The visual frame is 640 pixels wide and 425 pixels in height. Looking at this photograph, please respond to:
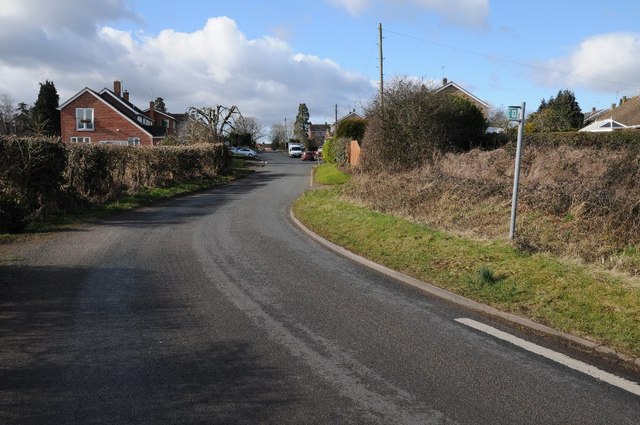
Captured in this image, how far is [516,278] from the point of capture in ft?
26.1

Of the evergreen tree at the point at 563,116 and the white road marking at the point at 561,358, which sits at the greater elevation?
the evergreen tree at the point at 563,116

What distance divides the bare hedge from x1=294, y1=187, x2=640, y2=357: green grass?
8358 mm

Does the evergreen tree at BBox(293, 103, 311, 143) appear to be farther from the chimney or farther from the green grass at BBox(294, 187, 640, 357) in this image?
the green grass at BBox(294, 187, 640, 357)

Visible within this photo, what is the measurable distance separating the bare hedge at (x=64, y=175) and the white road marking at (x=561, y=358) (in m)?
10.9

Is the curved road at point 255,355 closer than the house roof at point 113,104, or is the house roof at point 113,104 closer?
the curved road at point 255,355

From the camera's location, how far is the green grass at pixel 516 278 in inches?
247

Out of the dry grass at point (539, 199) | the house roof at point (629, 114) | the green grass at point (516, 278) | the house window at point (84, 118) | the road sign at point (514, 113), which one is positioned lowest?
the green grass at point (516, 278)

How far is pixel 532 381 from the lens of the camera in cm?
476

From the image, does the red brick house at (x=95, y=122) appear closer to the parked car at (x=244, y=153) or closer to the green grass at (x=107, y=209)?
the parked car at (x=244, y=153)

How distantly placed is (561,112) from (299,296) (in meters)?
57.2

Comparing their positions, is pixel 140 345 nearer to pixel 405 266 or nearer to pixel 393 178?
pixel 405 266

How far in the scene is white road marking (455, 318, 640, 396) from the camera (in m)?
4.76

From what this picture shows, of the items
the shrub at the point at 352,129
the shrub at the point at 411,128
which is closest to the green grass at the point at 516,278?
the shrub at the point at 411,128

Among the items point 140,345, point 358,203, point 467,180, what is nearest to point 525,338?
point 140,345
